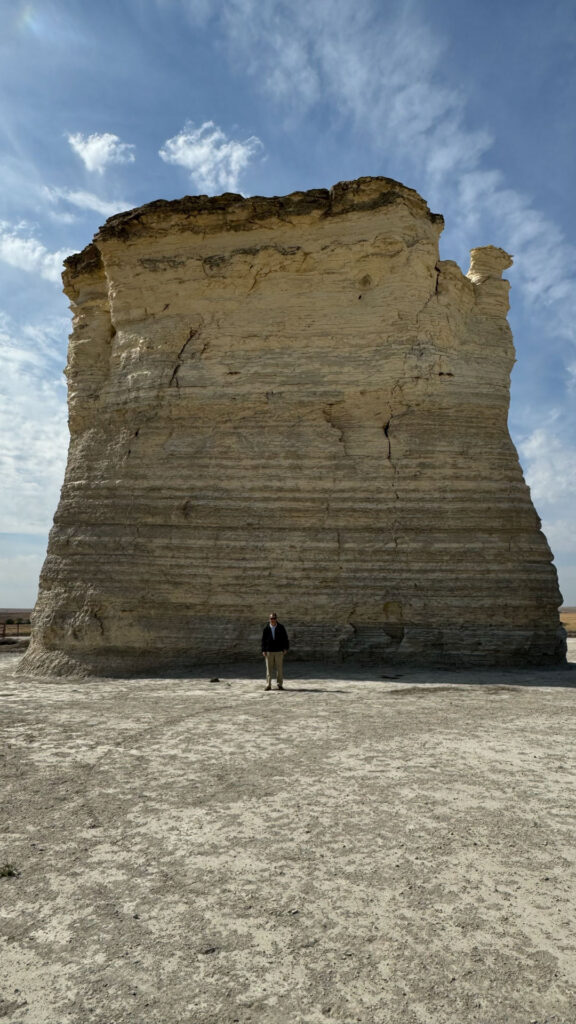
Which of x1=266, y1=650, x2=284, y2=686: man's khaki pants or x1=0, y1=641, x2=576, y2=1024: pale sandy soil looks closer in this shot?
x1=0, y1=641, x2=576, y2=1024: pale sandy soil

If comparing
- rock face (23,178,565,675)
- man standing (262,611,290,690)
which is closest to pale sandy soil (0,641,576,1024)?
man standing (262,611,290,690)

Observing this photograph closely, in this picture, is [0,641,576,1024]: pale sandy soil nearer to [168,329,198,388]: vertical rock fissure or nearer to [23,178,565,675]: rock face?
[23,178,565,675]: rock face

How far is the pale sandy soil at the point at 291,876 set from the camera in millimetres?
2133

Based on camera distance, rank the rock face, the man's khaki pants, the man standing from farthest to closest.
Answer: the rock face
the man standing
the man's khaki pants

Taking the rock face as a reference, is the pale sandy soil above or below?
below

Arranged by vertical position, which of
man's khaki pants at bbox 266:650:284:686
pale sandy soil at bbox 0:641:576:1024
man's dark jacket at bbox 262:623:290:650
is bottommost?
pale sandy soil at bbox 0:641:576:1024

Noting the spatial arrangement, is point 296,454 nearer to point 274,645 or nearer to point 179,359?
point 179,359

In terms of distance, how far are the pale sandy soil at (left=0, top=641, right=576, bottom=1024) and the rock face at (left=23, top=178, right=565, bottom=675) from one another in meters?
5.06

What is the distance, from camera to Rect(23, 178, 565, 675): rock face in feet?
35.3

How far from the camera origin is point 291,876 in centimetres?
290

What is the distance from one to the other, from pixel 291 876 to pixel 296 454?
9003 millimetres

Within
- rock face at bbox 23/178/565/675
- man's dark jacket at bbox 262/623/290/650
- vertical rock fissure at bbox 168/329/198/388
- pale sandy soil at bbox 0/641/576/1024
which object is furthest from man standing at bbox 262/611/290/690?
vertical rock fissure at bbox 168/329/198/388

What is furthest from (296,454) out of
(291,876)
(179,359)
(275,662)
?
(291,876)

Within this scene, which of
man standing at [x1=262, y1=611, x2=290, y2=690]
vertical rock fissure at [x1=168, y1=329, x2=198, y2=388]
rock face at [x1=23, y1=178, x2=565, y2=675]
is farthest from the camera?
vertical rock fissure at [x1=168, y1=329, x2=198, y2=388]
